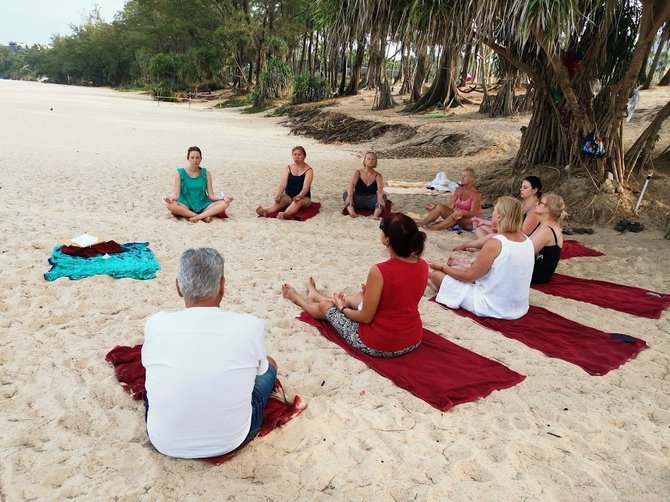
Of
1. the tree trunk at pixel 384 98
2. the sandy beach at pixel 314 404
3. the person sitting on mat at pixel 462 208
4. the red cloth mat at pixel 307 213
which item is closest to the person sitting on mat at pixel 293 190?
the red cloth mat at pixel 307 213

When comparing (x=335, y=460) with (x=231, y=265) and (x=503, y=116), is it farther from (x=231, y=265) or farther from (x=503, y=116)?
(x=503, y=116)

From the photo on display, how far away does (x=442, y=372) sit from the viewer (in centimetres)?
287

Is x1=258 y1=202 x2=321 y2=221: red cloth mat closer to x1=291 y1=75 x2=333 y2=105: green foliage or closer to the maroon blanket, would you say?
the maroon blanket

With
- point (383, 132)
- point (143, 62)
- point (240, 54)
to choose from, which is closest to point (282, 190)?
point (383, 132)

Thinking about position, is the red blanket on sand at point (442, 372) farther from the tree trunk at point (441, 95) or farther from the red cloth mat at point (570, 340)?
the tree trunk at point (441, 95)

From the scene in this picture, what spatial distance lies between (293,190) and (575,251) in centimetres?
365

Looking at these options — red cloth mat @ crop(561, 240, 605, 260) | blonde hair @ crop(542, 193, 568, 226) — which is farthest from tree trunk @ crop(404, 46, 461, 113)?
blonde hair @ crop(542, 193, 568, 226)

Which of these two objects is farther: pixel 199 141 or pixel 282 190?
pixel 199 141

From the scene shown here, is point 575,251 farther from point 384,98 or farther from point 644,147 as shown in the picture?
point 384,98

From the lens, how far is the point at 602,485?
6.82 ft

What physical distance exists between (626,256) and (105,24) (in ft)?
250

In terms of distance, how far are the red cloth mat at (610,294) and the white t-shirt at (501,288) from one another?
0.79 metres

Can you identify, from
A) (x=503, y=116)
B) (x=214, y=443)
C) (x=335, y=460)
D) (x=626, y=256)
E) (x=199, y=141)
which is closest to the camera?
(x=214, y=443)

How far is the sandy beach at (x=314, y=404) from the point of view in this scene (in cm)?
203
